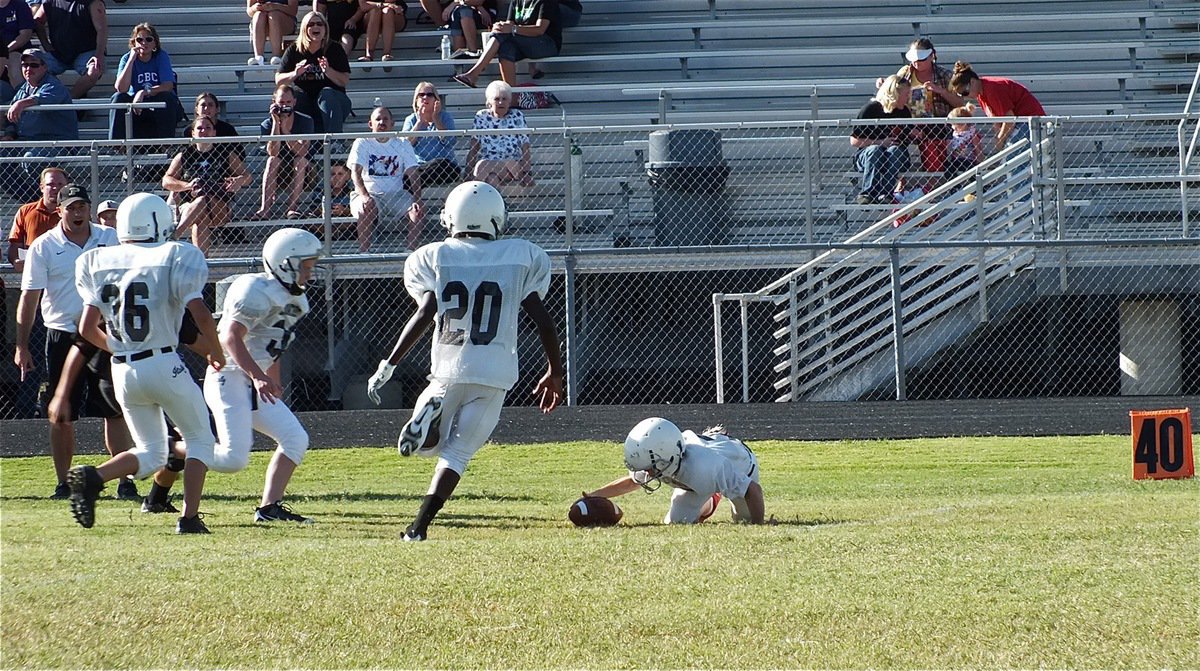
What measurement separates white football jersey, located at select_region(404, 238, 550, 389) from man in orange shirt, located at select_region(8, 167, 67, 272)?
577 centimetres

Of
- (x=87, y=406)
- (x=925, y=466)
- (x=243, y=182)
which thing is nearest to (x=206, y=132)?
(x=243, y=182)

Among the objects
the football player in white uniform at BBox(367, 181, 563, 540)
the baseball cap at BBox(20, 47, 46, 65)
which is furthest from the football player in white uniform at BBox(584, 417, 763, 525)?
the baseball cap at BBox(20, 47, 46, 65)

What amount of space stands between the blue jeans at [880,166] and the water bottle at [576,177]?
2.49 m

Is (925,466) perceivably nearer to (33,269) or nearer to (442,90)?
(33,269)

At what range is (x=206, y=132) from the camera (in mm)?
14695

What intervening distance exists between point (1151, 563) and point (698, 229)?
836 cm

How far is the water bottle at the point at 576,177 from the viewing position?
14.2m

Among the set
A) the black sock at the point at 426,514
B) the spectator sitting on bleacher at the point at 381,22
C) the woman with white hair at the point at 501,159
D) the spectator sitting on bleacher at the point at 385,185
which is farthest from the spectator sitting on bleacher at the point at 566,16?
the black sock at the point at 426,514

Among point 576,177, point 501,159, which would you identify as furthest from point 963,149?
point 501,159

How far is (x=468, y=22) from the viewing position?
18078 millimetres

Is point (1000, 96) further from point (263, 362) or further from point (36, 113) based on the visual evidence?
point (36, 113)

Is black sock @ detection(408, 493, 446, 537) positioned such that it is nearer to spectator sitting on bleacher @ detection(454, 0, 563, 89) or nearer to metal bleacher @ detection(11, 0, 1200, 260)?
metal bleacher @ detection(11, 0, 1200, 260)

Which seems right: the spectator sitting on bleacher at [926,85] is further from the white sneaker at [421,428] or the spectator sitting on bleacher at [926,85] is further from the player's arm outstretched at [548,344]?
the white sneaker at [421,428]

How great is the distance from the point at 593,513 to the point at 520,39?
33.4 ft
